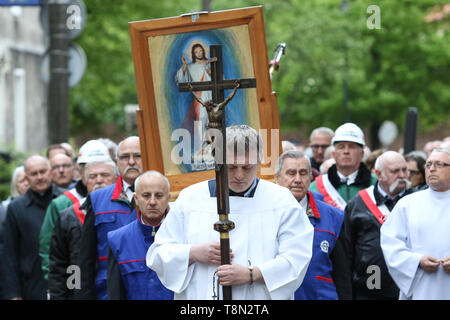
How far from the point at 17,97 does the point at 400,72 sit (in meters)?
13.9

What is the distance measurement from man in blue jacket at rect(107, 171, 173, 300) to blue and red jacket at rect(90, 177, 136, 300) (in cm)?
55

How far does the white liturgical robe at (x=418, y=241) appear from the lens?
247 inches

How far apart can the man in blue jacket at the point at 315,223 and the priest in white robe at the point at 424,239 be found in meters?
0.43

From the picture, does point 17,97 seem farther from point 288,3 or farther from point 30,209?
point 30,209

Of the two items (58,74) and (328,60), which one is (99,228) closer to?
(58,74)

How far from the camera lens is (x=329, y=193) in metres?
8.37

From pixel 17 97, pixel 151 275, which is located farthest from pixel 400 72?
pixel 151 275

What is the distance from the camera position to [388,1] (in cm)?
3191

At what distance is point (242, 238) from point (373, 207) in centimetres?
296

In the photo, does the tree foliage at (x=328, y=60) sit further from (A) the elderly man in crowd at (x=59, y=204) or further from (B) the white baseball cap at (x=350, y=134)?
(B) the white baseball cap at (x=350, y=134)

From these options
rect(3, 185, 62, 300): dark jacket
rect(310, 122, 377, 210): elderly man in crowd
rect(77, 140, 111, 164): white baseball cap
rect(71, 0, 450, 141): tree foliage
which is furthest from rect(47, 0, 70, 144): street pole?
rect(71, 0, 450, 141): tree foliage

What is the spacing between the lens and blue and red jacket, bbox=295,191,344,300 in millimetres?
6125

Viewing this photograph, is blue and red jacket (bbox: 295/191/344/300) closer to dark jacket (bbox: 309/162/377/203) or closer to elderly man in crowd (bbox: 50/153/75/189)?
dark jacket (bbox: 309/162/377/203)

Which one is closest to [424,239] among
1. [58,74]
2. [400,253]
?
[400,253]
